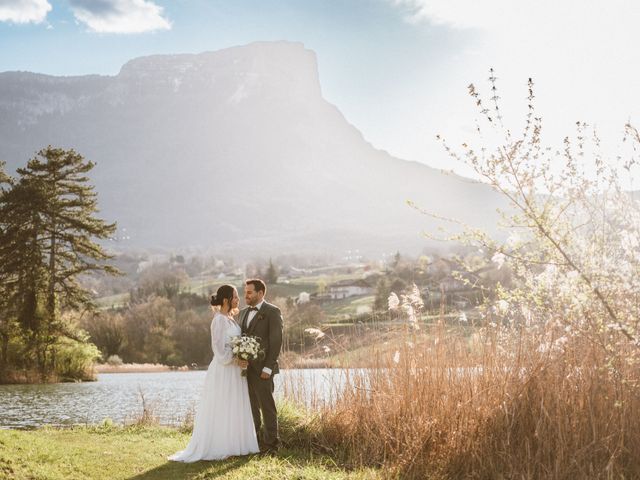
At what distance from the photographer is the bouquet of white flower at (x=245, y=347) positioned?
359 inches

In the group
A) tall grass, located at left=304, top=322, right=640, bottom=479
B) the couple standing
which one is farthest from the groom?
tall grass, located at left=304, top=322, right=640, bottom=479

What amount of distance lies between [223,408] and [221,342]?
0.93 meters

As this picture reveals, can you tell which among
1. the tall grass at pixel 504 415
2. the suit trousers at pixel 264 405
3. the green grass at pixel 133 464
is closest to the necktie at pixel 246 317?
the suit trousers at pixel 264 405

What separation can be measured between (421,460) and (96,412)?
16223 millimetres

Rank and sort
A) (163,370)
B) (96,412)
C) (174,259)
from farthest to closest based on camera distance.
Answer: (174,259) < (163,370) < (96,412)

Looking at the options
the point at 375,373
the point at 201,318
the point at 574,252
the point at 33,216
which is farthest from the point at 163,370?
the point at 574,252

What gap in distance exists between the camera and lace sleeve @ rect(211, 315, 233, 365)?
9305 mm

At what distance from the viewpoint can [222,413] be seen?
9.25 meters

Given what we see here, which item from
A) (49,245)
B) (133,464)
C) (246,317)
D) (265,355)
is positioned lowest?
(133,464)

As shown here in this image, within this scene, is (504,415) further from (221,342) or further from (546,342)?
(221,342)

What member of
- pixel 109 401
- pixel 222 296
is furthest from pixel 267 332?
pixel 109 401

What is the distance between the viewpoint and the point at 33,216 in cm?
3778

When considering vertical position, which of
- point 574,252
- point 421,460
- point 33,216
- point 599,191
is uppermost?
point 33,216

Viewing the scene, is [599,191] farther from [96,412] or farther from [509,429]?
[96,412]
